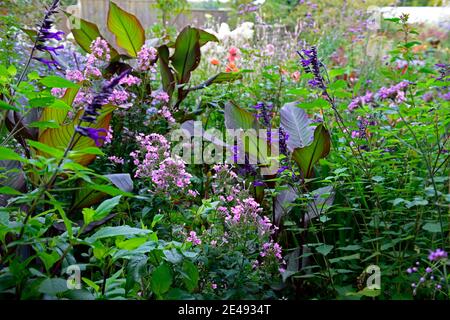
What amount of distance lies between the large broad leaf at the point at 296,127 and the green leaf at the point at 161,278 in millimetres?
979

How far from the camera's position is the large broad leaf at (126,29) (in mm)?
3027

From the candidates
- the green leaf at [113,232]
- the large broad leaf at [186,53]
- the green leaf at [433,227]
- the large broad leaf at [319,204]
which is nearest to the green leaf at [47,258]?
the green leaf at [113,232]

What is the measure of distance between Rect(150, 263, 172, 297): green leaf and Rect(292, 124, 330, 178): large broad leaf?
78 centimetres

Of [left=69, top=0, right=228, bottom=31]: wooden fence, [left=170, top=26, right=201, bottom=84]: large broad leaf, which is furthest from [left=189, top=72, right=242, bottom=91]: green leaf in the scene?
[left=69, top=0, right=228, bottom=31]: wooden fence

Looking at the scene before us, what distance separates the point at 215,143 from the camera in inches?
98.8

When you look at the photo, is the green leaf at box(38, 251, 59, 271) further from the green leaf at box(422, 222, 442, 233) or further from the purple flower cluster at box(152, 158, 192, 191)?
the green leaf at box(422, 222, 442, 233)

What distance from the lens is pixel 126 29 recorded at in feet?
9.96

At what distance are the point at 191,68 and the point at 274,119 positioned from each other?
581 millimetres

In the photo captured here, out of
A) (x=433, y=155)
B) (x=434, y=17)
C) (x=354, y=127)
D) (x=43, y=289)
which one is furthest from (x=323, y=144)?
(x=434, y=17)

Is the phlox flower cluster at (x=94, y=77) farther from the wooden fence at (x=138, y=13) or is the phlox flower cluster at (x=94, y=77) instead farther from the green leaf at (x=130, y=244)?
the wooden fence at (x=138, y=13)

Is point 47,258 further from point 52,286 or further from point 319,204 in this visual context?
point 319,204

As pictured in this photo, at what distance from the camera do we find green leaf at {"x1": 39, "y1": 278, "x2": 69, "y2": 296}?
4.15ft

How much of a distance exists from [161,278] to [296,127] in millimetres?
1127
